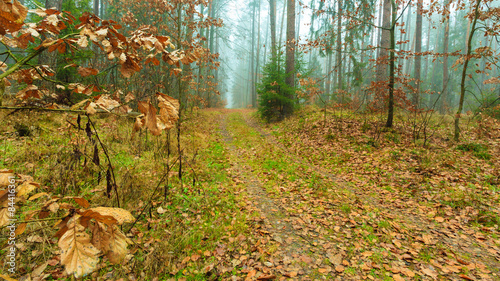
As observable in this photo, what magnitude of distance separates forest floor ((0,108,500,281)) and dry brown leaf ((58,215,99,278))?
22.5 inches

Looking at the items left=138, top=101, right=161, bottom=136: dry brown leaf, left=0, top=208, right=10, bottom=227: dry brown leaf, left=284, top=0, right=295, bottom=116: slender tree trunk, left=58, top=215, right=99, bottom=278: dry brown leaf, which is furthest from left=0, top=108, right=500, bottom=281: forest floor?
left=284, top=0, right=295, bottom=116: slender tree trunk

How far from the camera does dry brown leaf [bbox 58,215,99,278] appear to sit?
0.77 m

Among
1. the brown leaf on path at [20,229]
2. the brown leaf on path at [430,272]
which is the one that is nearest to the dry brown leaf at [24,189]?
the brown leaf on path at [20,229]

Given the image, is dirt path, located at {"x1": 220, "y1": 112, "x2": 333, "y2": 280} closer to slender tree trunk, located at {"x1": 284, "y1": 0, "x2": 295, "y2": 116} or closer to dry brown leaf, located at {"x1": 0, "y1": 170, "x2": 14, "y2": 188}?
dry brown leaf, located at {"x1": 0, "y1": 170, "x2": 14, "y2": 188}

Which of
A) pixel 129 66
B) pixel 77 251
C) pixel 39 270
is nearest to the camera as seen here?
pixel 77 251

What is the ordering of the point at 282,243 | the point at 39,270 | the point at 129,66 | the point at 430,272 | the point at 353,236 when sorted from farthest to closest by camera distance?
the point at 353,236, the point at 282,243, the point at 430,272, the point at 39,270, the point at 129,66

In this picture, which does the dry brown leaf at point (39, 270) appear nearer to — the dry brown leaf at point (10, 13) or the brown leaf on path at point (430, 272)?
the dry brown leaf at point (10, 13)

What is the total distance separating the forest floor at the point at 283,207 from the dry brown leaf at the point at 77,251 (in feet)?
1.87

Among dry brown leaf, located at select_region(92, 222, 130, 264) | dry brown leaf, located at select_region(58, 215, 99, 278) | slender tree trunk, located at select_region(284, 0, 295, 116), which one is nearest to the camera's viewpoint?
dry brown leaf, located at select_region(58, 215, 99, 278)

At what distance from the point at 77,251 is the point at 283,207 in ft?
12.6

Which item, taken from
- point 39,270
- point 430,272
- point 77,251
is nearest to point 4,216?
point 77,251

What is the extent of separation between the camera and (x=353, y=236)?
11.3ft

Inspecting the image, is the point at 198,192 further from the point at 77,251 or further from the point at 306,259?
the point at 77,251

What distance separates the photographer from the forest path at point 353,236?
9.15ft
